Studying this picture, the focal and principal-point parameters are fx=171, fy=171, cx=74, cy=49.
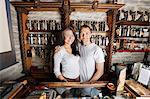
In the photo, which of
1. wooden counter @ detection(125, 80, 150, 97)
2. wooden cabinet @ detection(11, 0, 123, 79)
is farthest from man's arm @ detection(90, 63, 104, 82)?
wooden counter @ detection(125, 80, 150, 97)

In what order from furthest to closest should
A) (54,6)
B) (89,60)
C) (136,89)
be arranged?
1. (54,6)
2. (89,60)
3. (136,89)

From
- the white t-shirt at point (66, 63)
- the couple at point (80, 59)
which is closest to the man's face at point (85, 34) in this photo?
the couple at point (80, 59)

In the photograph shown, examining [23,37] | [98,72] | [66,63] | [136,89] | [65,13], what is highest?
[65,13]

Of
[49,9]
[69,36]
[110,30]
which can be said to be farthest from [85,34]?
[49,9]

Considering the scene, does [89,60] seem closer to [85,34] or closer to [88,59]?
[88,59]

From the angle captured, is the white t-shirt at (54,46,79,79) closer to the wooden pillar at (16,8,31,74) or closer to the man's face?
the man's face

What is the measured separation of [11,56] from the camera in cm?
167

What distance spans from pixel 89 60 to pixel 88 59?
0.01 m

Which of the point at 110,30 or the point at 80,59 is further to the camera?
the point at 110,30

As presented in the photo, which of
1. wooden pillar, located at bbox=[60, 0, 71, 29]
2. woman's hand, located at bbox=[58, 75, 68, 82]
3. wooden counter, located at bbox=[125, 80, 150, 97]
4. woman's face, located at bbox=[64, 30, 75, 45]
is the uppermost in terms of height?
wooden pillar, located at bbox=[60, 0, 71, 29]

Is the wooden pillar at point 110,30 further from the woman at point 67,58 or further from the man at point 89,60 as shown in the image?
the woman at point 67,58

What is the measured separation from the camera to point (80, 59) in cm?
155

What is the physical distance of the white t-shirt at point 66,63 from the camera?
4.98ft

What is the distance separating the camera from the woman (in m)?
1.50
